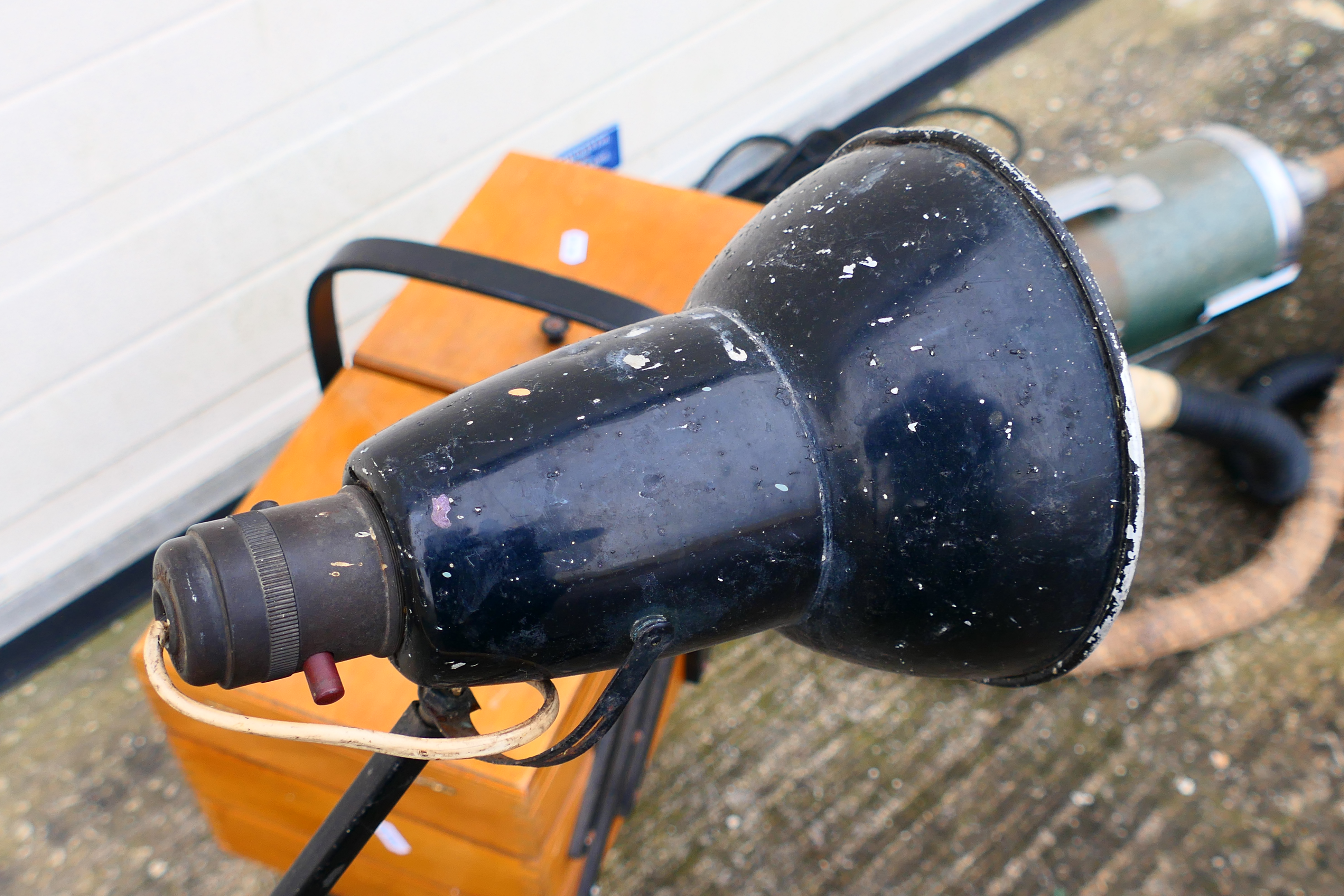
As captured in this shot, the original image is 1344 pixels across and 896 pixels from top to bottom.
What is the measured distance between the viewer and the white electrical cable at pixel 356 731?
67 centimetres

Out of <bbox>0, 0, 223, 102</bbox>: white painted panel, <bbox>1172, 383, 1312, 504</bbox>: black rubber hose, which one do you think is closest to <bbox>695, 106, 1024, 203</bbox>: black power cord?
<bbox>1172, 383, 1312, 504</bbox>: black rubber hose

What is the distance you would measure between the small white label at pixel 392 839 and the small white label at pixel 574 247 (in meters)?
0.84

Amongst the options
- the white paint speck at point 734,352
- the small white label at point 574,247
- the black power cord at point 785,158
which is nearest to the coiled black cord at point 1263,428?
the black power cord at point 785,158

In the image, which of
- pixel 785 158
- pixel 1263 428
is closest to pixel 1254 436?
pixel 1263 428

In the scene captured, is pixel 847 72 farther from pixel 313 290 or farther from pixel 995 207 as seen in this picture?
pixel 995 207

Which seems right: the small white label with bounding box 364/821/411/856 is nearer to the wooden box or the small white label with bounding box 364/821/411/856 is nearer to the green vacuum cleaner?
the wooden box

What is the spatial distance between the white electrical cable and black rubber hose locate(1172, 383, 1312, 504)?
5.20 ft

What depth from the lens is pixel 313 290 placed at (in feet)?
4.15

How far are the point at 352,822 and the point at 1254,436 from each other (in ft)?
5.87

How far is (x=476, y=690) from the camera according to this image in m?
1.11

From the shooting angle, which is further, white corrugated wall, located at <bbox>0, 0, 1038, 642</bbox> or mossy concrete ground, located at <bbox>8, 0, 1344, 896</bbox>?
mossy concrete ground, located at <bbox>8, 0, 1344, 896</bbox>

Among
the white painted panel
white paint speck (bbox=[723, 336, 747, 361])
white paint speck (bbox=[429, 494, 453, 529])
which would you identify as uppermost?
the white painted panel

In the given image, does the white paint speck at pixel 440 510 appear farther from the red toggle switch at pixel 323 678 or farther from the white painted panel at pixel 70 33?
the white painted panel at pixel 70 33

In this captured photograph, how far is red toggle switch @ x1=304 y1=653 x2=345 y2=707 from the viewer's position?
63 cm
